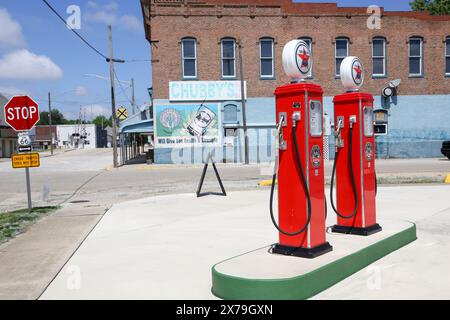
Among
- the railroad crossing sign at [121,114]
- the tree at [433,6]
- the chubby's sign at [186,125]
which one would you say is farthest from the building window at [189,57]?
the tree at [433,6]

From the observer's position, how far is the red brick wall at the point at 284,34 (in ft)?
97.6

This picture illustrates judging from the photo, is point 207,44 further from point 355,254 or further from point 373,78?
point 355,254

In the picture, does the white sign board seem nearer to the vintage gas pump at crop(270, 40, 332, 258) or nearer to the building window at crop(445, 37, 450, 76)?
the building window at crop(445, 37, 450, 76)

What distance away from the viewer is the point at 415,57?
31.5 meters

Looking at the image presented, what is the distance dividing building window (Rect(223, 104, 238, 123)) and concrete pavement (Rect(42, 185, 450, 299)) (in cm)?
1890

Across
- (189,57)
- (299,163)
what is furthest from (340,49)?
(299,163)

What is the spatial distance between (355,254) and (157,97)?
25249mm

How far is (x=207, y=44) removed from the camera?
3002cm

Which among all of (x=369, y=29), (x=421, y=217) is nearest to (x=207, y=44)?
(x=369, y=29)

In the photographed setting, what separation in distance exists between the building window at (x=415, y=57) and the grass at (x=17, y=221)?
26054 millimetres

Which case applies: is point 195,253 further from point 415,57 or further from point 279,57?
point 415,57

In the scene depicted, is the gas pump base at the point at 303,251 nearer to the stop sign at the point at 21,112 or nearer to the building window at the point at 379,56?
the stop sign at the point at 21,112

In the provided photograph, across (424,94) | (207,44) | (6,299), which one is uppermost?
(207,44)
